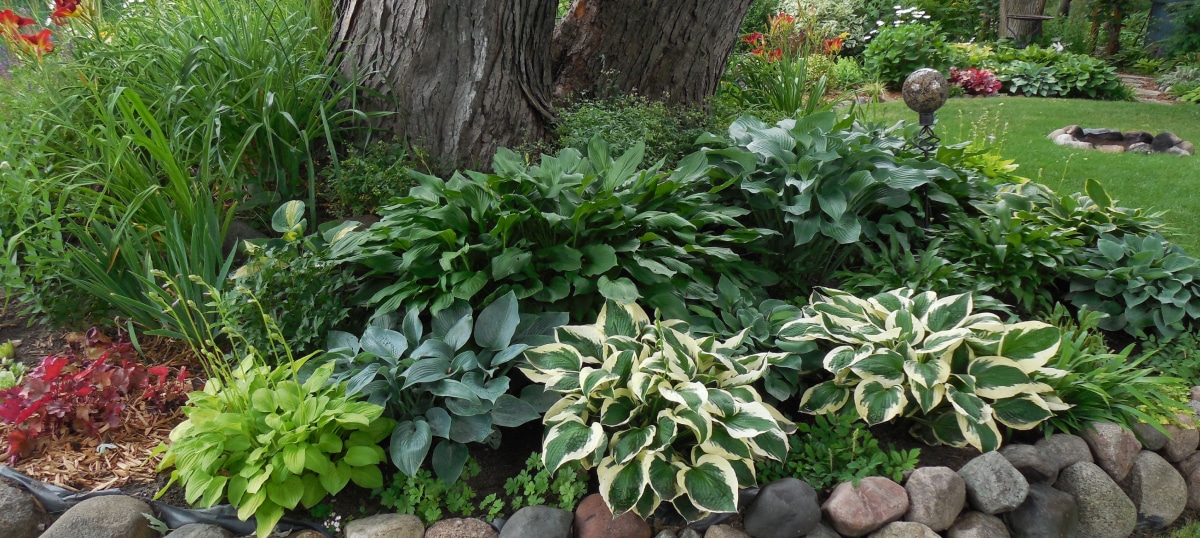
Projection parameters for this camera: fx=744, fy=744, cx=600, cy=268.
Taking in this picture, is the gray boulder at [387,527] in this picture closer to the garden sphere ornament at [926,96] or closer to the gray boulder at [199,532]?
the gray boulder at [199,532]

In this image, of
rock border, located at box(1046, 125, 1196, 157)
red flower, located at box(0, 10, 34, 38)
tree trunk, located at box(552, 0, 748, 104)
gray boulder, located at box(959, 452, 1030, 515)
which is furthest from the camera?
rock border, located at box(1046, 125, 1196, 157)

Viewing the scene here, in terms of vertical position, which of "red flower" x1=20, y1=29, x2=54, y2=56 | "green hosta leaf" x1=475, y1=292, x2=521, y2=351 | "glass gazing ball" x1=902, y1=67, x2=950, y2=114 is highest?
"red flower" x1=20, y1=29, x2=54, y2=56

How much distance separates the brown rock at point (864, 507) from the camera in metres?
2.31

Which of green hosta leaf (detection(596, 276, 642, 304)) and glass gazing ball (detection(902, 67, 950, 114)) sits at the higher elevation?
glass gazing ball (detection(902, 67, 950, 114))

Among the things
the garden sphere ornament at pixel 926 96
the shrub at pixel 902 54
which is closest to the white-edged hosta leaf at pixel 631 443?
the garden sphere ornament at pixel 926 96

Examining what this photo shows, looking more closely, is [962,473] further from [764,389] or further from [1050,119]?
[1050,119]

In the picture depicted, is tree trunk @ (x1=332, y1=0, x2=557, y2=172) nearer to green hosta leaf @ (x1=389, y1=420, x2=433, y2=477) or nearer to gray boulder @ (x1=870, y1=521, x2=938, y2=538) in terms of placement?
green hosta leaf @ (x1=389, y1=420, x2=433, y2=477)

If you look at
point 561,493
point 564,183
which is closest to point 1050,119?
point 564,183

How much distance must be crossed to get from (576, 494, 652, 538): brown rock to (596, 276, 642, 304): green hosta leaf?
0.65 metres

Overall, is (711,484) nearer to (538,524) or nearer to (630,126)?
(538,524)

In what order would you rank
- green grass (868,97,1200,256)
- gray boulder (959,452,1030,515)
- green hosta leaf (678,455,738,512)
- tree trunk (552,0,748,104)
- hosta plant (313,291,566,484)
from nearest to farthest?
green hosta leaf (678,455,738,512) → hosta plant (313,291,566,484) → gray boulder (959,452,1030,515) → tree trunk (552,0,748,104) → green grass (868,97,1200,256)

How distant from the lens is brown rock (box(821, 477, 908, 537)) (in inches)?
90.9

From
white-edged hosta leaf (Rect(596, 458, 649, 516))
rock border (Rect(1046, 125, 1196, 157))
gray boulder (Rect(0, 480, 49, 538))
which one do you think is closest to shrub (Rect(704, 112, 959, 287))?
white-edged hosta leaf (Rect(596, 458, 649, 516))

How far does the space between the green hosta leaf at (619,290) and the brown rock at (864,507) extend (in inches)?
35.8
